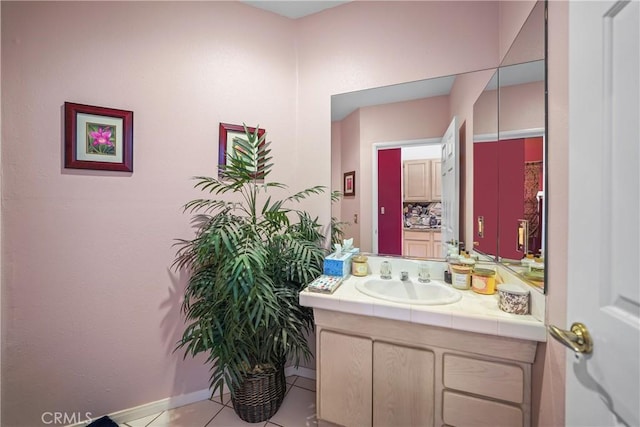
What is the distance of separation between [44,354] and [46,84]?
4.52 ft

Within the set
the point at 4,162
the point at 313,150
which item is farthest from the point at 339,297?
the point at 4,162

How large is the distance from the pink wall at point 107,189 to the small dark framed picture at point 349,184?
72 cm

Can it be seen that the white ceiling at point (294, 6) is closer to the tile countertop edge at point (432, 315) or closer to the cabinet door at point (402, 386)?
the tile countertop edge at point (432, 315)

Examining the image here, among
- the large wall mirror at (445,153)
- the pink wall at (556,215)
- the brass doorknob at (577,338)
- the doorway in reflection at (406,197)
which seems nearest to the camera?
the brass doorknob at (577,338)

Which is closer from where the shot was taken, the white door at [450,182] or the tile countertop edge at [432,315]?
the tile countertop edge at [432,315]

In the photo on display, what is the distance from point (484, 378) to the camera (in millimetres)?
1069

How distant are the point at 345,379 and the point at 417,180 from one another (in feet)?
3.85

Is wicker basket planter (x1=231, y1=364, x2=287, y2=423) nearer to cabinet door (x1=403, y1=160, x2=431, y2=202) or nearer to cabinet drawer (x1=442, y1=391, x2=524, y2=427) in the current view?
cabinet drawer (x1=442, y1=391, x2=524, y2=427)

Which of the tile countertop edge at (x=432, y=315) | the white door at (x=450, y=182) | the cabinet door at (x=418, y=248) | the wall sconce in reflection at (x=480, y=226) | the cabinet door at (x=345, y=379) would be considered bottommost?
the cabinet door at (x=345, y=379)

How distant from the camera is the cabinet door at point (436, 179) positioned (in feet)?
5.16

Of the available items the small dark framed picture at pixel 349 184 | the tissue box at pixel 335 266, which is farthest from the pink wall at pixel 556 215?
the small dark framed picture at pixel 349 184

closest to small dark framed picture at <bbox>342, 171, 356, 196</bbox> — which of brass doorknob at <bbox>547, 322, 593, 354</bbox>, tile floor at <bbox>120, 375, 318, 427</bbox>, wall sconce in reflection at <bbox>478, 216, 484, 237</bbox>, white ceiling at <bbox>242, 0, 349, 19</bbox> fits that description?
wall sconce in reflection at <bbox>478, 216, 484, 237</bbox>

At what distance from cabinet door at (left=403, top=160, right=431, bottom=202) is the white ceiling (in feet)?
3.97

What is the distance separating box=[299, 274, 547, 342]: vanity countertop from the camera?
3.27 feet
